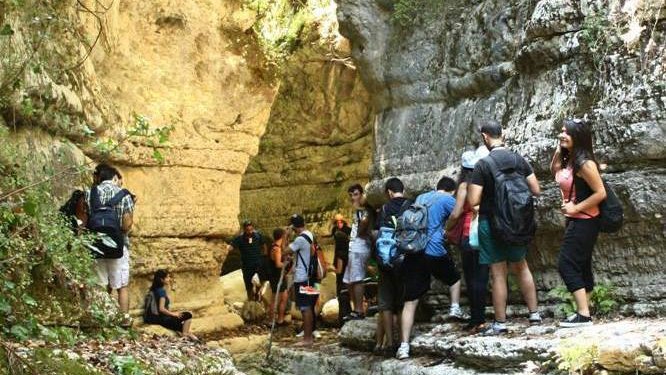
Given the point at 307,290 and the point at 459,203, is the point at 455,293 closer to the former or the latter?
the point at 459,203

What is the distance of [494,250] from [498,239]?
107 millimetres

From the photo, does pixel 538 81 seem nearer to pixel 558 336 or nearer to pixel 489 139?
pixel 489 139

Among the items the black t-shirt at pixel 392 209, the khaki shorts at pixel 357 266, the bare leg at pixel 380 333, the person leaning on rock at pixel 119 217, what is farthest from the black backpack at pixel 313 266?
the person leaning on rock at pixel 119 217

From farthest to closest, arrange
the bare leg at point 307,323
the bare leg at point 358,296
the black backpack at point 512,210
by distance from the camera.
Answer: the bare leg at point 307,323 → the bare leg at point 358,296 → the black backpack at point 512,210

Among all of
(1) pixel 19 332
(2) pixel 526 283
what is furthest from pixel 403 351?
(1) pixel 19 332

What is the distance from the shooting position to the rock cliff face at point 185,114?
12047 millimetres

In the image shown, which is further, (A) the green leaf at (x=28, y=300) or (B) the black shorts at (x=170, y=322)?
(B) the black shorts at (x=170, y=322)

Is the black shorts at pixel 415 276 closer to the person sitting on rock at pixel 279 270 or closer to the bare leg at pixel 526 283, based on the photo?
the bare leg at pixel 526 283

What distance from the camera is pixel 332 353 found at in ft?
29.6

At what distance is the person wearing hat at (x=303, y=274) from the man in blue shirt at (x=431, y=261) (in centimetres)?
242

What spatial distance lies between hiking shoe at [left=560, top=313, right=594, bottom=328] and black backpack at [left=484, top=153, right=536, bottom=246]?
67 centimetres

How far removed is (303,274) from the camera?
9.86 m

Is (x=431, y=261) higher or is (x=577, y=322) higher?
(x=431, y=261)

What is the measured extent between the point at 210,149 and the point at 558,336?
832cm
